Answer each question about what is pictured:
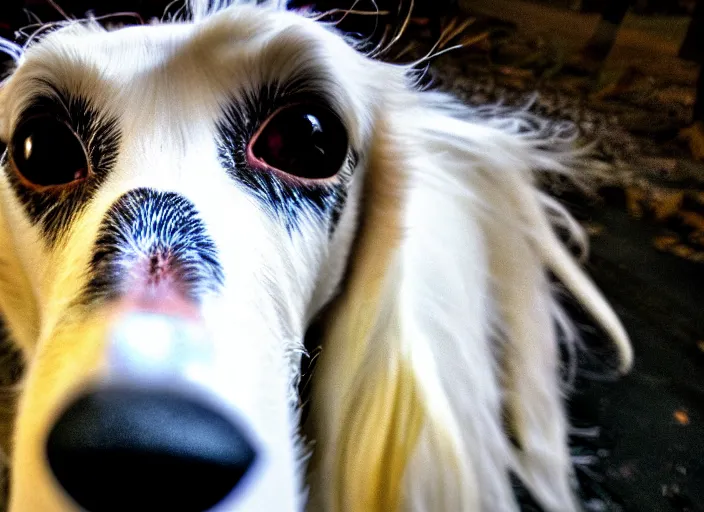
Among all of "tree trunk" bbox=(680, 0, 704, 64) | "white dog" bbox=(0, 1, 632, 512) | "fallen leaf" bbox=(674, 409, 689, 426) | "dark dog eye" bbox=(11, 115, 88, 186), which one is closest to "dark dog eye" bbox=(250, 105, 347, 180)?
"white dog" bbox=(0, 1, 632, 512)

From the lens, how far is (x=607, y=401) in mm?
855

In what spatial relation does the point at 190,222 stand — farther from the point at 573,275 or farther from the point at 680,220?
the point at 680,220

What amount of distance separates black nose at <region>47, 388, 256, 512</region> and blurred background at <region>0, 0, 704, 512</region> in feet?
1.71

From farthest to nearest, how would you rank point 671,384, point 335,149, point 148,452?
1. point 671,384
2. point 335,149
3. point 148,452

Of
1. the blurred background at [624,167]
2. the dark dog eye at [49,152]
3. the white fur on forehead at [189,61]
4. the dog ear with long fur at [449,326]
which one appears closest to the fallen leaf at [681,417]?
the blurred background at [624,167]

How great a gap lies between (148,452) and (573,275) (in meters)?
0.61

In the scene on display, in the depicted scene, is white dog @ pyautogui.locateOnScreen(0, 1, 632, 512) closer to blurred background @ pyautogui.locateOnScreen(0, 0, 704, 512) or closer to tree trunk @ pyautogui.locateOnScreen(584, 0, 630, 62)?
blurred background @ pyautogui.locateOnScreen(0, 0, 704, 512)

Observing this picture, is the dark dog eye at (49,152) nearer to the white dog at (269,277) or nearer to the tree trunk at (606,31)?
the white dog at (269,277)

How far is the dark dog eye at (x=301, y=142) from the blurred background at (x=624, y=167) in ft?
0.78

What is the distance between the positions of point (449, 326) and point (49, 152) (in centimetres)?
43

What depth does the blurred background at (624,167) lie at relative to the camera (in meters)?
0.76

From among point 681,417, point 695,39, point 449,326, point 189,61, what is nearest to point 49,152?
point 189,61

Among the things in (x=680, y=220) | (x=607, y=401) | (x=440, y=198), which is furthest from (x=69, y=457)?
(x=680, y=220)

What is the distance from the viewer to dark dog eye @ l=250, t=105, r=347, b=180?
1.56 feet
